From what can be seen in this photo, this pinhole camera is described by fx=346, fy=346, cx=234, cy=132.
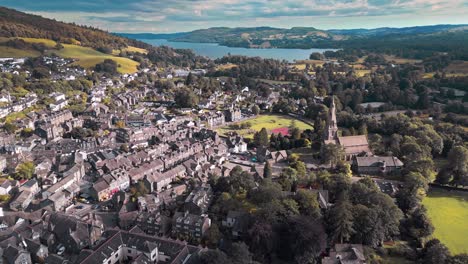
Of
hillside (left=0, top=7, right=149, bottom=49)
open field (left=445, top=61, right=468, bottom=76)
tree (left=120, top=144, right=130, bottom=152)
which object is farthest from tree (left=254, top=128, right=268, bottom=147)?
hillside (left=0, top=7, right=149, bottom=49)

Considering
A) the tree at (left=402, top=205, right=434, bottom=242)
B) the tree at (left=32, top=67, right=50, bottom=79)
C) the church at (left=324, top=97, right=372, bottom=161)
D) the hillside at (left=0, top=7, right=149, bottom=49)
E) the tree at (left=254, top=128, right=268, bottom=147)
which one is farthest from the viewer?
the hillside at (left=0, top=7, right=149, bottom=49)

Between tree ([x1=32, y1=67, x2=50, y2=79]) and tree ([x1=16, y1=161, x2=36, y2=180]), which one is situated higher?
tree ([x1=32, y1=67, x2=50, y2=79])

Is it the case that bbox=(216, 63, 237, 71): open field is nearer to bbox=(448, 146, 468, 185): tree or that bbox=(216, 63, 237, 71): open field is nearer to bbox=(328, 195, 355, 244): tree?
bbox=(448, 146, 468, 185): tree

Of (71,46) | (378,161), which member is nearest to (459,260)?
(378,161)

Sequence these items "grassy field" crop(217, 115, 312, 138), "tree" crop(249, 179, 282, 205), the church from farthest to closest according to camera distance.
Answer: "grassy field" crop(217, 115, 312, 138)
the church
"tree" crop(249, 179, 282, 205)

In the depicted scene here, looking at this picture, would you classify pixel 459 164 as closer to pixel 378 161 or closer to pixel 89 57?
pixel 378 161

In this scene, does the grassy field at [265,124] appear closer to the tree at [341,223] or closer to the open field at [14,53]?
the tree at [341,223]

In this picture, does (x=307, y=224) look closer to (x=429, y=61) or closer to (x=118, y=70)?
(x=118, y=70)
